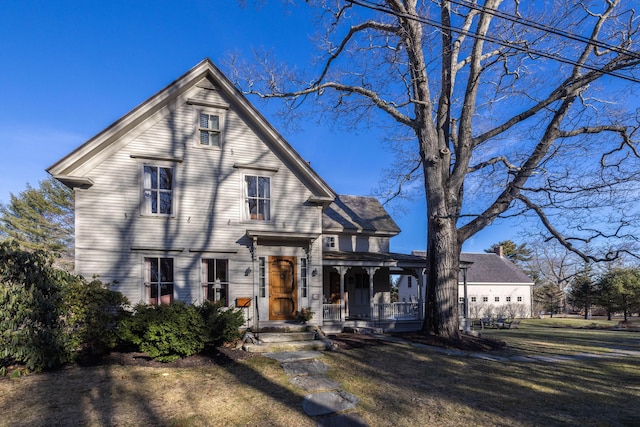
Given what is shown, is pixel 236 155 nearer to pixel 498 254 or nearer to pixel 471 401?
pixel 471 401

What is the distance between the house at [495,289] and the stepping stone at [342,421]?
31.7 metres

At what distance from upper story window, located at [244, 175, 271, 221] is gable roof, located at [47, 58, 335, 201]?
1.19 metres

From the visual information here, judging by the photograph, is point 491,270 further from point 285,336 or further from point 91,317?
point 91,317

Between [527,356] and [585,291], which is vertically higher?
[527,356]

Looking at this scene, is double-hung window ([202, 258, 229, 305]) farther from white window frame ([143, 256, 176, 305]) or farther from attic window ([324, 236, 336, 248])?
attic window ([324, 236, 336, 248])

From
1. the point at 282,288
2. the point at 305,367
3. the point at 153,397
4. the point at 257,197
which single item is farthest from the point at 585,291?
the point at 153,397

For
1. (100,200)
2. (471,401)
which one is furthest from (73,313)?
(471,401)

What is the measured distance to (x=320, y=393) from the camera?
6.78m

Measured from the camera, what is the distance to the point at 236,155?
42.4ft

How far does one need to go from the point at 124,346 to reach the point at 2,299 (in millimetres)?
3182

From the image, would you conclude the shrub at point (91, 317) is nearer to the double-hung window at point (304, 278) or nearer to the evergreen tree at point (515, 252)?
the double-hung window at point (304, 278)

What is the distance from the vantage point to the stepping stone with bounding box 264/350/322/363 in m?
9.06

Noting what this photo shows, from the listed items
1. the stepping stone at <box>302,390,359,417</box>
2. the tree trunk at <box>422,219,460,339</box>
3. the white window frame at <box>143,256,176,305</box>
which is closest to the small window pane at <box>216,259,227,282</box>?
the white window frame at <box>143,256,176,305</box>

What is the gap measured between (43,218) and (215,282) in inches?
1313
